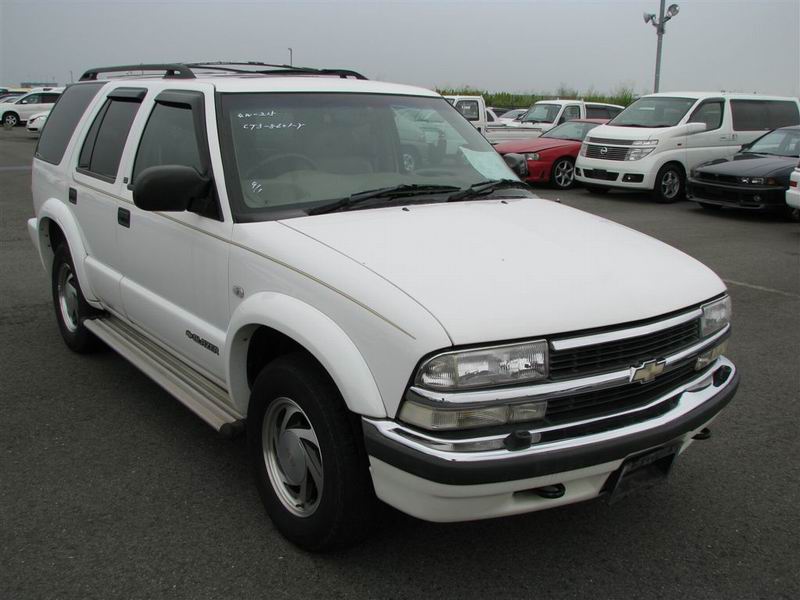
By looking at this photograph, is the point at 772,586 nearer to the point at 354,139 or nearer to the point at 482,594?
the point at 482,594

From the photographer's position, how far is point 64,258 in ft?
17.1

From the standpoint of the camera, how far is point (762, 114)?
15.2m

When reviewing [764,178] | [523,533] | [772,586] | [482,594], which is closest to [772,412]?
[772,586]

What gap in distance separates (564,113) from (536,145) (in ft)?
16.2

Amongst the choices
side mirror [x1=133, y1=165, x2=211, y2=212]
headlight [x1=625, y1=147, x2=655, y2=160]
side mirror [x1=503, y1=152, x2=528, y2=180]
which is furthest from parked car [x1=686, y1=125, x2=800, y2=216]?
side mirror [x1=133, y1=165, x2=211, y2=212]

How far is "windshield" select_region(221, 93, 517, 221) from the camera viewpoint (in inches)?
133

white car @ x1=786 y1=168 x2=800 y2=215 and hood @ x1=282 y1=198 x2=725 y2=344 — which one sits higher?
hood @ x1=282 y1=198 x2=725 y2=344

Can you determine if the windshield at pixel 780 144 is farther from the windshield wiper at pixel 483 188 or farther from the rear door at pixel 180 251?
the rear door at pixel 180 251

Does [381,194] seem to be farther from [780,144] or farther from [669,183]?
[669,183]

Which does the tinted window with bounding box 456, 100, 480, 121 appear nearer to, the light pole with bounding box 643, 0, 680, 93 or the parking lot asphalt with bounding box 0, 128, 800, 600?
the light pole with bounding box 643, 0, 680, 93

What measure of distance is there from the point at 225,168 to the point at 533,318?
163 centimetres

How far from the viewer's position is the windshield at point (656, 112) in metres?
14.3

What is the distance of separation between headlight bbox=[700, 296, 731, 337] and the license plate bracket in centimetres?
50

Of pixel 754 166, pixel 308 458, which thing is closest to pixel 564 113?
pixel 754 166
